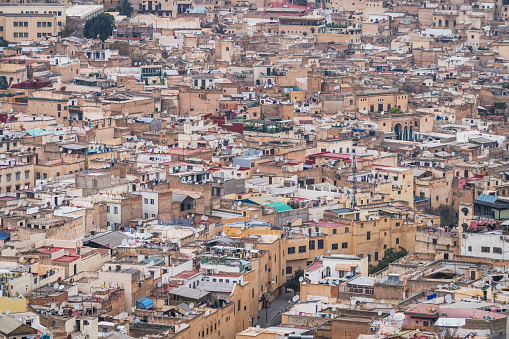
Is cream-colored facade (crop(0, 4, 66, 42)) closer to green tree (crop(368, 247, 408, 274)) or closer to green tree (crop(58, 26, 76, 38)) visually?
green tree (crop(58, 26, 76, 38))

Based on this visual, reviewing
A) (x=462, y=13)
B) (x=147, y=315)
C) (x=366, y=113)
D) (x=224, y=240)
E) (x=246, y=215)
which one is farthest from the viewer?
(x=462, y=13)

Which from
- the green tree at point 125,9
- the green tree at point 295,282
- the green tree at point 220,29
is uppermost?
the green tree at point 125,9

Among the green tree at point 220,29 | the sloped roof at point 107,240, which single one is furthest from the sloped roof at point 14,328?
the green tree at point 220,29

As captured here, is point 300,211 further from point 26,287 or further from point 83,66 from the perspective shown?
point 83,66

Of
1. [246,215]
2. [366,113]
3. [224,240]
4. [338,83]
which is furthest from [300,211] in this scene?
[338,83]

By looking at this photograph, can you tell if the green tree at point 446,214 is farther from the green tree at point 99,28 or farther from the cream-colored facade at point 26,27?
the green tree at point 99,28

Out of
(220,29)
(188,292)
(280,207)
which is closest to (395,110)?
(280,207)
